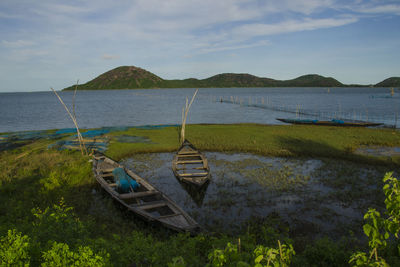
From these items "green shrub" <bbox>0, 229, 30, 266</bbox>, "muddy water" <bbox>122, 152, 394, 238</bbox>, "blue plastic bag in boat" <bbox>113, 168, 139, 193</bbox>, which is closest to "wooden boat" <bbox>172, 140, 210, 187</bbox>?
"muddy water" <bbox>122, 152, 394, 238</bbox>

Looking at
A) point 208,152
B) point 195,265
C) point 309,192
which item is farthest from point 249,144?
point 195,265

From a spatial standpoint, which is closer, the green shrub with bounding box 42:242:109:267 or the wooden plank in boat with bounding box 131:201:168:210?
the green shrub with bounding box 42:242:109:267

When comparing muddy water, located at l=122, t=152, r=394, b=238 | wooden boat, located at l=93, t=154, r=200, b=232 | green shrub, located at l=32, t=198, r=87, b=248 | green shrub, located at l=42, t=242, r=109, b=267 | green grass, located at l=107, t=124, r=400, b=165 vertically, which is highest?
green shrub, located at l=42, t=242, r=109, b=267

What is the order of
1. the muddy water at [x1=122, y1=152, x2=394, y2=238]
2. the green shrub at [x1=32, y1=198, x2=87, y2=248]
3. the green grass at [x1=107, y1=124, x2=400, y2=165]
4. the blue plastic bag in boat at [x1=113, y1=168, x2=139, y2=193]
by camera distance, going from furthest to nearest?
the green grass at [x1=107, y1=124, x2=400, y2=165]
the blue plastic bag in boat at [x1=113, y1=168, x2=139, y2=193]
the muddy water at [x1=122, y1=152, x2=394, y2=238]
the green shrub at [x1=32, y1=198, x2=87, y2=248]

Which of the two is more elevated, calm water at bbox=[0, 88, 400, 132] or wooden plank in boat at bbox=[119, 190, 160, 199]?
calm water at bbox=[0, 88, 400, 132]

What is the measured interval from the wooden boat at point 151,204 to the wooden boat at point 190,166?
2915 millimetres

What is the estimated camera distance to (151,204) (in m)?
12.5

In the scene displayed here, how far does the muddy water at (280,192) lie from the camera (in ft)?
40.3

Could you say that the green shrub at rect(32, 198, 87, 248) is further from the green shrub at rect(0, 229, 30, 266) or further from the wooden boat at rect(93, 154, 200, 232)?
the wooden boat at rect(93, 154, 200, 232)

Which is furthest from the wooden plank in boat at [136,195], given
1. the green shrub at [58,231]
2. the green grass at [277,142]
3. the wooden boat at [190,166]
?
the green grass at [277,142]

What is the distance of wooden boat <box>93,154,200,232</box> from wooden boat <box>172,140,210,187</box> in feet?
9.56

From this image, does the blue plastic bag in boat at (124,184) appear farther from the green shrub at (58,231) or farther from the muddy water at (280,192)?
the green shrub at (58,231)

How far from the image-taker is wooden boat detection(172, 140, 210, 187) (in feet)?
53.2

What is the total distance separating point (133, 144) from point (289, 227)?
20042mm
